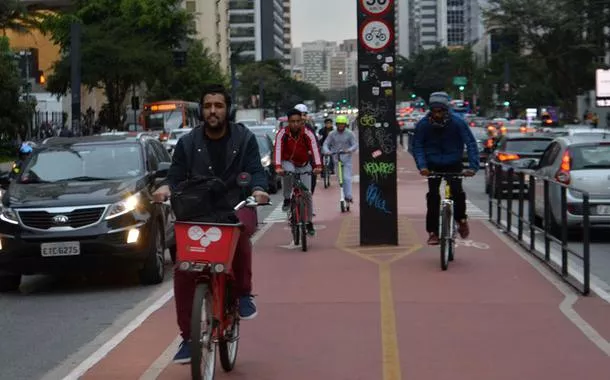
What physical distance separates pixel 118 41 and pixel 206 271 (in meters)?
56.5

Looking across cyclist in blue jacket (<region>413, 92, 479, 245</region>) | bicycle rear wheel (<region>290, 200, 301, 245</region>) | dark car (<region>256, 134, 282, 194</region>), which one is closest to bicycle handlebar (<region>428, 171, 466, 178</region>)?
cyclist in blue jacket (<region>413, 92, 479, 245</region>)

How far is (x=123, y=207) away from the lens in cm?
1186

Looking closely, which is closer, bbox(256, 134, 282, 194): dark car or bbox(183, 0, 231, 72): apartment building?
bbox(256, 134, 282, 194): dark car

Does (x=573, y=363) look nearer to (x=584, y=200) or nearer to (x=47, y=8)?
(x=584, y=200)

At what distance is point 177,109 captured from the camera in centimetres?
6203

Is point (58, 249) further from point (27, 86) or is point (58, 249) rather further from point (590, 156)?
point (27, 86)

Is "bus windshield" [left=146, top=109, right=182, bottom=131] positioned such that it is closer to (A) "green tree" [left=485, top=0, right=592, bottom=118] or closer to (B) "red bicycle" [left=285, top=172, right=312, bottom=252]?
(A) "green tree" [left=485, top=0, right=592, bottom=118]

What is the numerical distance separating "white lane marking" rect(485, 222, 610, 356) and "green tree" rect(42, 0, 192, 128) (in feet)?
154

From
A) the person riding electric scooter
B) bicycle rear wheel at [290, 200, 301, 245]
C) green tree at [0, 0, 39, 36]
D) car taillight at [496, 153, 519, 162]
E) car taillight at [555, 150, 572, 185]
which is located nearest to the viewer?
bicycle rear wheel at [290, 200, 301, 245]

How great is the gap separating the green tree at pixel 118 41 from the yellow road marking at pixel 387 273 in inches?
1670

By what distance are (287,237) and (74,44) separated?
2236 cm

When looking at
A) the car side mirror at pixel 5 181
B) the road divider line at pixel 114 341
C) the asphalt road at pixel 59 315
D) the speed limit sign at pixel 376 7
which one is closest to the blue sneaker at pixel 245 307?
the road divider line at pixel 114 341

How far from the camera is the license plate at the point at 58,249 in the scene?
11492 millimetres

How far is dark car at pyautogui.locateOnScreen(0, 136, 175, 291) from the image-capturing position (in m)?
11.5
